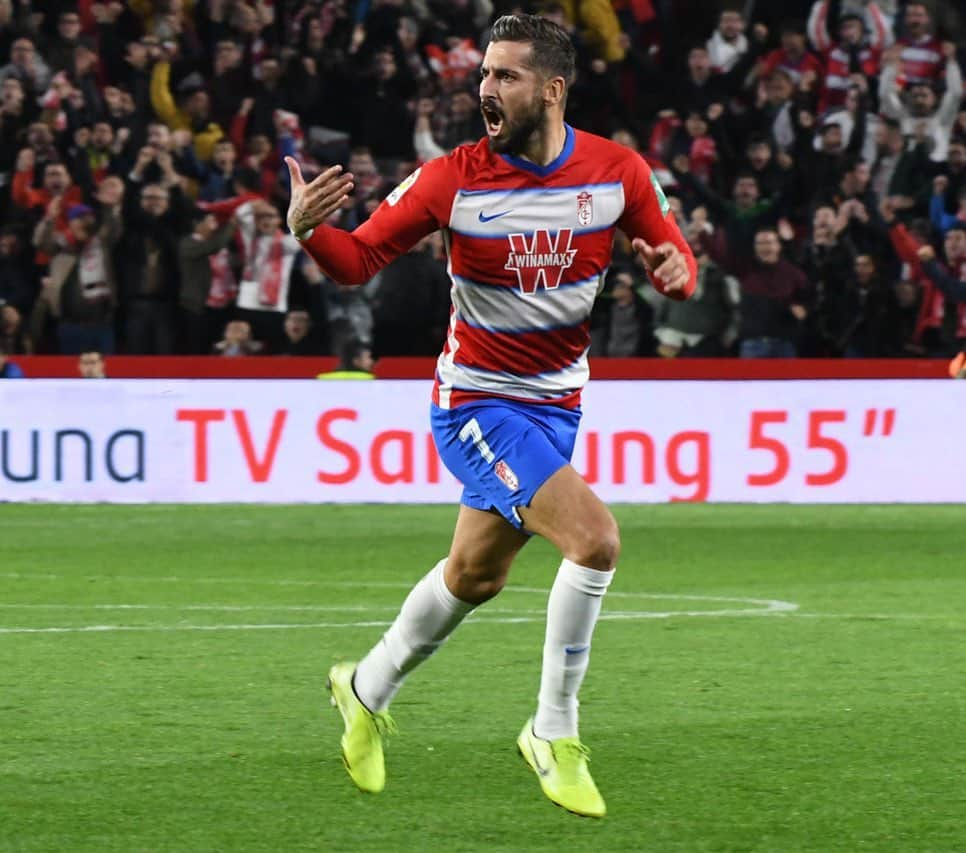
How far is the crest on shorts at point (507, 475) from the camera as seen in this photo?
5941 millimetres

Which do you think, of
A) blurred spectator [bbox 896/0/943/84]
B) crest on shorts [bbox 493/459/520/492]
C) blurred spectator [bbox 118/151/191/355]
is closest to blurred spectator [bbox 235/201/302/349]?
blurred spectator [bbox 118/151/191/355]

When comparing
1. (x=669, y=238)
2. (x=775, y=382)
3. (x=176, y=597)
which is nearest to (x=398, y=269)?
(x=775, y=382)

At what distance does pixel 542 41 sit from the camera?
6.05 m

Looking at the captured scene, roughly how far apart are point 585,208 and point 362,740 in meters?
1.58

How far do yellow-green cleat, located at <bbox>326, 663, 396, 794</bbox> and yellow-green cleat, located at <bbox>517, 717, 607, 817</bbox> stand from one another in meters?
0.43

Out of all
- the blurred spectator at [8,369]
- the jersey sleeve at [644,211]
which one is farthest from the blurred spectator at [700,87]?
the jersey sleeve at [644,211]

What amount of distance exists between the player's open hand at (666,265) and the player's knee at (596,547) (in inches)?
25.5

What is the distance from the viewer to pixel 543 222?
607 cm

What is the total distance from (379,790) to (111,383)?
35.5ft

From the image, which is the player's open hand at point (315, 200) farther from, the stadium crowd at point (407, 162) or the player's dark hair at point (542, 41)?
the stadium crowd at point (407, 162)

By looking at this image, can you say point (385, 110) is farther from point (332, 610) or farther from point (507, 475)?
point (507, 475)

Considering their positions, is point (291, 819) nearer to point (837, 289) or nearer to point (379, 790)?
point (379, 790)

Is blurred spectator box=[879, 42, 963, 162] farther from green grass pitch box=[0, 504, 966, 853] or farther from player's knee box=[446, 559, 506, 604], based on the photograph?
player's knee box=[446, 559, 506, 604]

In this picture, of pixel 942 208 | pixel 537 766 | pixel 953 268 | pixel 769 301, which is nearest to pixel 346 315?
pixel 769 301
